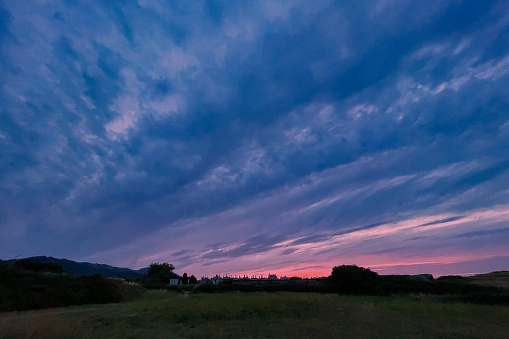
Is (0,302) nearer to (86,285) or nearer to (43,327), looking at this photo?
(86,285)

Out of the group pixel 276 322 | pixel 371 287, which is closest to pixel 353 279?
pixel 371 287

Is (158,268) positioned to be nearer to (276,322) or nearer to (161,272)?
(161,272)

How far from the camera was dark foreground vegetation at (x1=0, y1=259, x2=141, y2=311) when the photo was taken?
33.6 m

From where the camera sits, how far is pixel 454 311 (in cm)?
2392

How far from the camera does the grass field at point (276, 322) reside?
16.6 m

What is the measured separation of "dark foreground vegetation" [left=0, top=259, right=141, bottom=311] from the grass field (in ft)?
45.8

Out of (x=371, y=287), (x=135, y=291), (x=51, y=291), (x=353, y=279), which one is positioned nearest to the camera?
(x=51, y=291)

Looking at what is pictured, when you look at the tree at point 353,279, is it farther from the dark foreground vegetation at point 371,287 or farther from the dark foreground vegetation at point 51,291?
the dark foreground vegetation at point 51,291

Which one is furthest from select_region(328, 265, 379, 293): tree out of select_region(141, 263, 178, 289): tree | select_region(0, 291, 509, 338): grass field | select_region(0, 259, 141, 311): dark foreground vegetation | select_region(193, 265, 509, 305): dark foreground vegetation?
select_region(141, 263, 178, 289): tree

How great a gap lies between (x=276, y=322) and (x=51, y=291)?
98.2 ft

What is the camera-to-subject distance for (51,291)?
38.0 m

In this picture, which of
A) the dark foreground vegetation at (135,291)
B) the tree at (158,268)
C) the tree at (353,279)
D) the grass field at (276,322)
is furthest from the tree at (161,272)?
the grass field at (276,322)

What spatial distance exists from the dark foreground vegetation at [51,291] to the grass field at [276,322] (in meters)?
13.9

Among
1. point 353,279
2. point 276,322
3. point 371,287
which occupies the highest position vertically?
point 353,279
